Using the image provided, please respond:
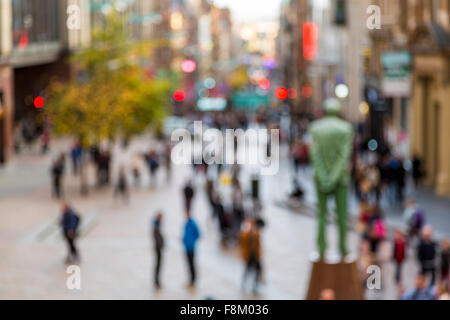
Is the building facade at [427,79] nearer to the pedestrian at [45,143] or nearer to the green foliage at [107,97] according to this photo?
the green foliage at [107,97]

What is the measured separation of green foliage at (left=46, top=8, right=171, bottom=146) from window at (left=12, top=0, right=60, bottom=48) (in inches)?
177

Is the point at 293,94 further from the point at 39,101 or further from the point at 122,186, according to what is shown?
the point at 122,186

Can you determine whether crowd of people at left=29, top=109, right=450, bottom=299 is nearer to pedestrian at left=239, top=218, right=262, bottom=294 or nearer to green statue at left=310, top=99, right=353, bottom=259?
pedestrian at left=239, top=218, right=262, bottom=294

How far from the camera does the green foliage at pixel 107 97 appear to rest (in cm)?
4022

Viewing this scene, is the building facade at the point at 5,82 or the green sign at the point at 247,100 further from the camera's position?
the green sign at the point at 247,100

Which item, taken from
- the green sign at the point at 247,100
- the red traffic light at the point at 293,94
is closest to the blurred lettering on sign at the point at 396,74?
the green sign at the point at 247,100

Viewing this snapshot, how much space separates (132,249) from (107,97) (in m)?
16.0

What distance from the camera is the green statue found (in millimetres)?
16719

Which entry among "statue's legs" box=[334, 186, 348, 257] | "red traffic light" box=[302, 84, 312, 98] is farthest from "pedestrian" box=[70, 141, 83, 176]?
"red traffic light" box=[302, 84, 312, 98]

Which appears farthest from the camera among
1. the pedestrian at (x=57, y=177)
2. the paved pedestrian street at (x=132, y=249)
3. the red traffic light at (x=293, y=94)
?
the red traffic light at (x=293, y=94)

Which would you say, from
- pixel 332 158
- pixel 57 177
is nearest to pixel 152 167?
pixel 57 177

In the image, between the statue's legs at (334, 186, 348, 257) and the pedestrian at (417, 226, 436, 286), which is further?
the pedestrian at (417, 226, 436, 286)

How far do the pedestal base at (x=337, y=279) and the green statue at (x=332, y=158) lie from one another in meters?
0.22
